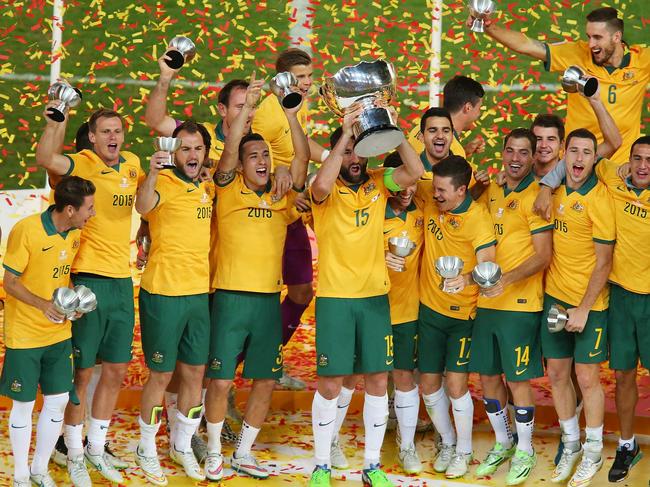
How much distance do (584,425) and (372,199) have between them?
2.27m

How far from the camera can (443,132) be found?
758 centimetres

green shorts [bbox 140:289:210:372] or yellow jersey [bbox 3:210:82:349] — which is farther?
green shorts [bbox 140:289:210:372]

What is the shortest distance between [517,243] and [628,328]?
2.72 ft

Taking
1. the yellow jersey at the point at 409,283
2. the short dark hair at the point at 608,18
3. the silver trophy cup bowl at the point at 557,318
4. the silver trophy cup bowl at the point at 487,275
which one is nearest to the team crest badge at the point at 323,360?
the yellow jersey at the point at 409,283

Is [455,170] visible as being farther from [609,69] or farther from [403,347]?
[609,69]

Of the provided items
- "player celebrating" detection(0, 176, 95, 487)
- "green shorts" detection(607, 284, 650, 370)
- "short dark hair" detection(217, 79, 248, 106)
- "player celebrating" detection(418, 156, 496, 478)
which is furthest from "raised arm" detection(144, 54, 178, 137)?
"green shorts" detection(607, 284, 650, 370)

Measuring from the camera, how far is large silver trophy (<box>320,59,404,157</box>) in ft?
21.9

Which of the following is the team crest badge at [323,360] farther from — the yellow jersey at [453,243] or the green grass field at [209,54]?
the green grass field at [209,54]

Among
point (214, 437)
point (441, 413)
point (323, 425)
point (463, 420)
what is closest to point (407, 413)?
point (441, 413)

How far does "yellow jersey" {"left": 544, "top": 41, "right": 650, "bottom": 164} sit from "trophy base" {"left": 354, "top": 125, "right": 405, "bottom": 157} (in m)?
2.08

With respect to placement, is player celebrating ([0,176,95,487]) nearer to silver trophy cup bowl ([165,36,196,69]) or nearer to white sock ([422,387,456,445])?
silver trophy cup bowl ([165,36,196,69])

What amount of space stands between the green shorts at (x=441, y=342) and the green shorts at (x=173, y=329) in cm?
134

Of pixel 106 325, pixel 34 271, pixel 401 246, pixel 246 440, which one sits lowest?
pixel 246 440

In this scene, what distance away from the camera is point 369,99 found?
6.79 m
